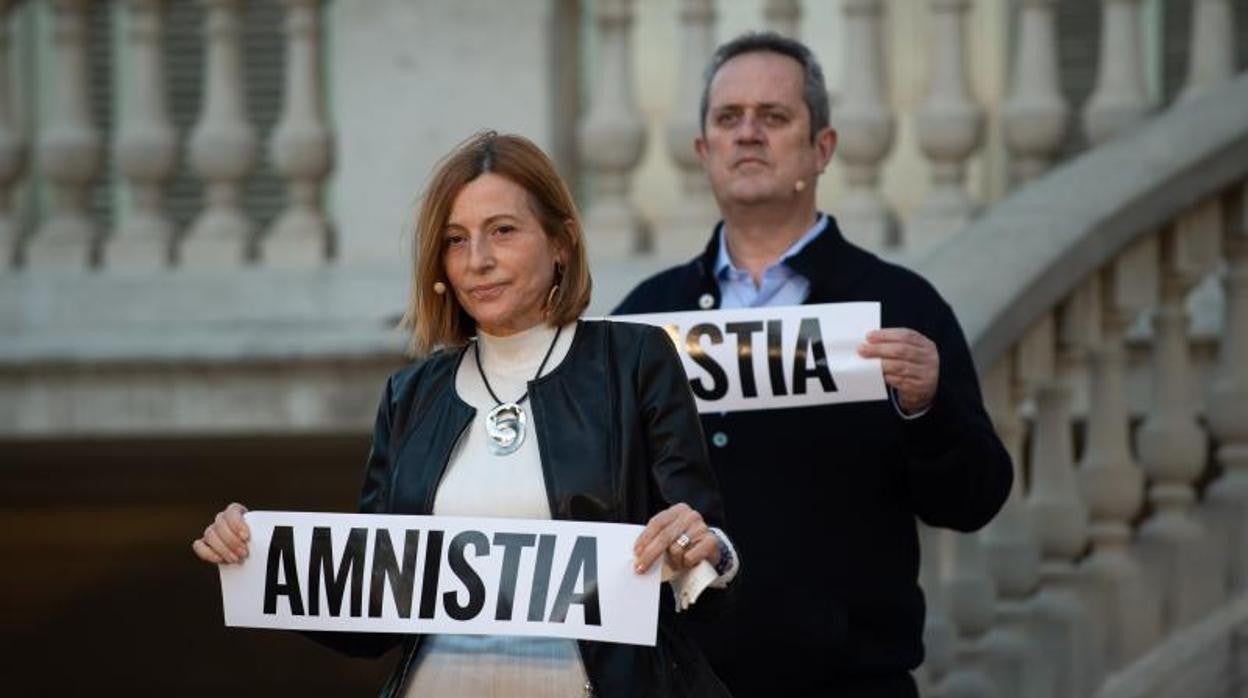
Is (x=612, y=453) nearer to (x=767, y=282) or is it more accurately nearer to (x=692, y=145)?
(x=767, y=282)

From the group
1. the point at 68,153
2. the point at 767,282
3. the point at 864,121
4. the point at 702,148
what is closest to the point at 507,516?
the point at 767,282

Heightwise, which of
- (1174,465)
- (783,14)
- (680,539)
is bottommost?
(1174,465)

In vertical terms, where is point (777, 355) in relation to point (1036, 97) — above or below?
below

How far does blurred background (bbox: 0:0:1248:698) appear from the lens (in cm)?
549

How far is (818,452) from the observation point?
4.41 meters

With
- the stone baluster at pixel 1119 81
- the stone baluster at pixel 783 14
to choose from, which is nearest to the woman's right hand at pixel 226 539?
the stone baluster at pixel 783 14

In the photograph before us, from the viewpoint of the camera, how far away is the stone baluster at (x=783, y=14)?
6820 mm

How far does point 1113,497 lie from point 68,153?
310cm

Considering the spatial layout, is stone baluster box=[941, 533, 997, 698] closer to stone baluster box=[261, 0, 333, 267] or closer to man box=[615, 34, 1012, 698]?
man box=[615, 34, 1012, 698]

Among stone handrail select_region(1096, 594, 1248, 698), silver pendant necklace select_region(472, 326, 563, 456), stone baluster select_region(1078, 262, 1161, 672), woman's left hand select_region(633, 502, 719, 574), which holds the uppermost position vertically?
silver pendant necklace select_region(472, 326, 563, 456)

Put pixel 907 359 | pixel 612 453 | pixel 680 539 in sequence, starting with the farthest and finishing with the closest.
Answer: pixel 907 359 → pixel 612 453 → pixel 680 539

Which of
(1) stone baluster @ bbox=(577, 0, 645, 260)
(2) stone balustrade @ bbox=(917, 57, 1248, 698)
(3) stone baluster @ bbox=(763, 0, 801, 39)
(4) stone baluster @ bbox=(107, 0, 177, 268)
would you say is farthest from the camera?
(4) stone baluster @ bbox=(107, 0, 177, 268)

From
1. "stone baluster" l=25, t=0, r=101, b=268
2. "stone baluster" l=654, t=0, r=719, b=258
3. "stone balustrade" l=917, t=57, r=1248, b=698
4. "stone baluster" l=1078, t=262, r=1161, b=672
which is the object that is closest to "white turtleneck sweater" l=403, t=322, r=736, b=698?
"stone balustrade" l=917, t=57, r=1248, b=698

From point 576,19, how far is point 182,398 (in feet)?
4.72
